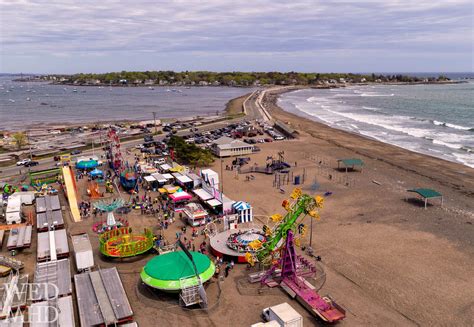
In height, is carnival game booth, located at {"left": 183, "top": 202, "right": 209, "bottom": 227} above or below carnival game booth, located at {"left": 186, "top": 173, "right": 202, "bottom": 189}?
below

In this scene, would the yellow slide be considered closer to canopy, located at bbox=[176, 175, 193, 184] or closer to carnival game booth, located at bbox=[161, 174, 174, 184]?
carnival game booth, located at bbox=[161, 174, 174, 184]

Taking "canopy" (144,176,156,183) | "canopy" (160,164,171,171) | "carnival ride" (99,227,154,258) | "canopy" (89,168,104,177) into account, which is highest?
"canopy" (160,164,171,171)

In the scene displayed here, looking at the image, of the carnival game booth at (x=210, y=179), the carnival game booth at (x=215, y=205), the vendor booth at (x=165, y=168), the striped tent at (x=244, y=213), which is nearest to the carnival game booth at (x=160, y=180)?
the vendor booth at (x=165, y=168)

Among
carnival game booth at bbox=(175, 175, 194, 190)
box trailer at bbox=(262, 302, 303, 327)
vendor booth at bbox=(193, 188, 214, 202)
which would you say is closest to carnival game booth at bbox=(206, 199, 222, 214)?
vendor booth at bbox=(193, 188, 214, 202)

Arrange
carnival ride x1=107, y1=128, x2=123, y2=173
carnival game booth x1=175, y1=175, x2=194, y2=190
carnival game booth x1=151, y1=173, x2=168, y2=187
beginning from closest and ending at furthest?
carnival game booth x1=175, y1=175, x2=194, y2=190 < carnival game booth x1=151, y1=173, x2=168, y2=187 < carnival ride x1=107, y1=128, x2=123, y2=173

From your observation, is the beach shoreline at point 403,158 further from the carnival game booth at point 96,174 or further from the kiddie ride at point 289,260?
the carnival game booth at point 96,174

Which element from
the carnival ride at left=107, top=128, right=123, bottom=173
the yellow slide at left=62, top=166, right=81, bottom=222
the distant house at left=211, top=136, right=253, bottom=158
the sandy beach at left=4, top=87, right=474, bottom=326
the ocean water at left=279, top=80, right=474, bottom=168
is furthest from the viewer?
the ocean water at left=279, top=80, right=474, bottom=168

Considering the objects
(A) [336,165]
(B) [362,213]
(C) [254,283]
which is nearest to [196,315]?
(C) [254,283]

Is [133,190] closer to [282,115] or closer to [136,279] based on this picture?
[136,279]
